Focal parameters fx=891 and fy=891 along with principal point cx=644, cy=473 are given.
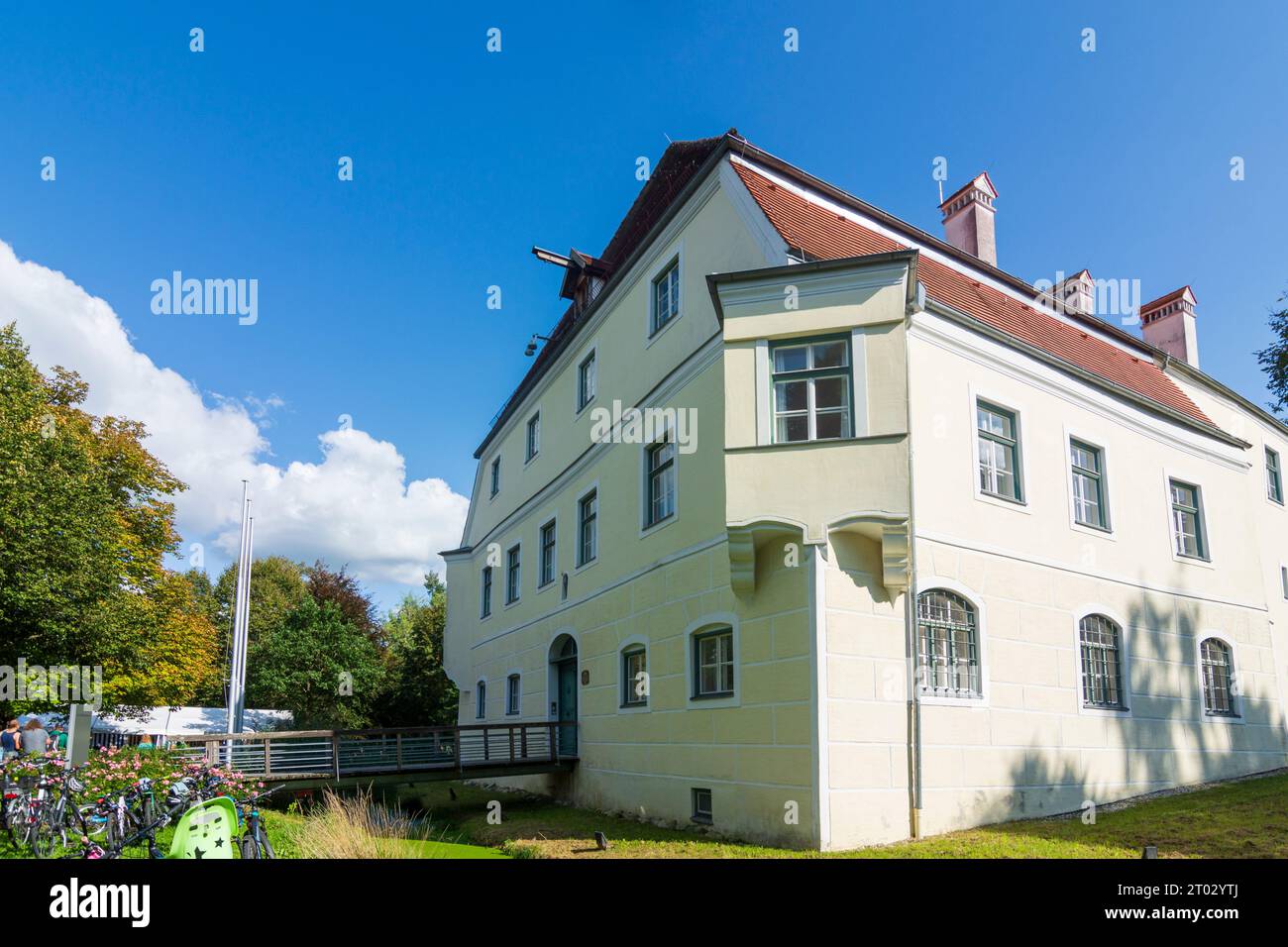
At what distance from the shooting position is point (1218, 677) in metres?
17.3

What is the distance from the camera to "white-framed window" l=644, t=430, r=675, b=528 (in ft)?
52.2

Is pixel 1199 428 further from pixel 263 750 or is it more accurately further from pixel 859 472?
pixel 263 750

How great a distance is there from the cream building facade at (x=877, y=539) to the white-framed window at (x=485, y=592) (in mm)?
7213

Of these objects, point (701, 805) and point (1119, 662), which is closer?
point (701, 805)

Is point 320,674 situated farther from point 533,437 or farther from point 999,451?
point 999,451

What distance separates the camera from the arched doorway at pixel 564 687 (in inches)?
755

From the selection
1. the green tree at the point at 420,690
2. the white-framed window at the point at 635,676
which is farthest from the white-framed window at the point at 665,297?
the green tree at the point at 420,690

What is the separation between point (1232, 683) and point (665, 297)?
1341 centimetres

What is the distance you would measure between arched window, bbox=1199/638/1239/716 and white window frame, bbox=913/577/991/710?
22.0 ft

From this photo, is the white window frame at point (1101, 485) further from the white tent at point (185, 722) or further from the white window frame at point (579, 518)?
the white tent at point (185, 722)

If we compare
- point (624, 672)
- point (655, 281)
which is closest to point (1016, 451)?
point (655, 281)

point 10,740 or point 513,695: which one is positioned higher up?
point 513,695

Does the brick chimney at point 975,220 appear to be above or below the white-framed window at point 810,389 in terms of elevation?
above
